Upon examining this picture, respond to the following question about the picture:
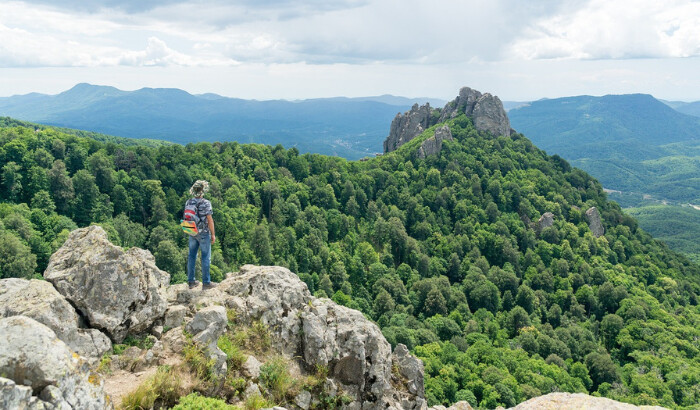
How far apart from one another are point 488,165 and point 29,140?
102441mm

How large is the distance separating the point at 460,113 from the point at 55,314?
13139cm

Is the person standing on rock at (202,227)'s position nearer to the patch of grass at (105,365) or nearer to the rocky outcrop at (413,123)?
the patch of grass at (105,365)

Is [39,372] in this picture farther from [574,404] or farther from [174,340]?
[574,404]

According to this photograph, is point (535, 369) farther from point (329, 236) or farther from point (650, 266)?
point (650, 266)

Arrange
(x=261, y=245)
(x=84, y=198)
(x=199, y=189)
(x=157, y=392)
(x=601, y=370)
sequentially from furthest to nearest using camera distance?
(x=261, y=245)
(x=84, y=198)
(x=601, y=370)
(x=199, y=189)
(x=157, y=392)

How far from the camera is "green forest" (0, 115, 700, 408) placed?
2093 inches

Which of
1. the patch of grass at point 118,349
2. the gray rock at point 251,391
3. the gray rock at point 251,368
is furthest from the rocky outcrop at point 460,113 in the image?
the patch of grass at point 118,349

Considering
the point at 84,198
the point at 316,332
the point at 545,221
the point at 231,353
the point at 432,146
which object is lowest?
the point at 545,221

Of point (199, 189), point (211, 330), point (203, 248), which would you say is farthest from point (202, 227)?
point (211, 330)

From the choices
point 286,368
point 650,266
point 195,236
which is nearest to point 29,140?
point 195,236

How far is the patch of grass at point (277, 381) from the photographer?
43.5 ft

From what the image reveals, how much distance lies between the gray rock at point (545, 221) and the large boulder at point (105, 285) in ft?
324

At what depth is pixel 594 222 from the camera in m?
101

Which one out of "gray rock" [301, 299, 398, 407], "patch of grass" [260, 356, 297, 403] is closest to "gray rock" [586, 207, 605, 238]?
"gray rock" [301, 299, 398, 407]
